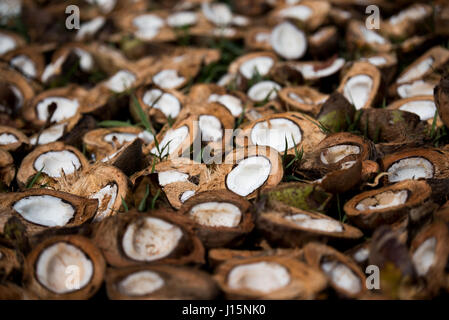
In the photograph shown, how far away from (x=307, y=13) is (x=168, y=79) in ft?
4.40

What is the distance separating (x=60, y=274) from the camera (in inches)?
73.5

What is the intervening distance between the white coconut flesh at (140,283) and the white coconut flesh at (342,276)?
595 mm

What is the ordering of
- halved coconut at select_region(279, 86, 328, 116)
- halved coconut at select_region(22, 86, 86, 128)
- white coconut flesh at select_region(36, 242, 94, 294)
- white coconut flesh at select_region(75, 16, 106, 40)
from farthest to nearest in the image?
white coconut flesh at select_region(75, 16, 106, 40) → halved coconut at select_region(22, 86, 86, 128) → halved coconut at select_region(279, 86, 328, 116) → white coconut flesh at select_region(36, 242, 94, 294)

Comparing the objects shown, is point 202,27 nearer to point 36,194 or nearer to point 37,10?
point 37,10

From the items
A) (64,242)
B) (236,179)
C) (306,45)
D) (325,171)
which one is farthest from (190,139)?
(306,45)

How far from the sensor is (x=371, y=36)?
12.5 ft

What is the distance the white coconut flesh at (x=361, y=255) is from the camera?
186 cm

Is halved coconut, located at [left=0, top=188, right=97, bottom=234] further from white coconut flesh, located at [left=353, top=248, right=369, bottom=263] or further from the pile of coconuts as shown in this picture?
white coconut flesh, located at [left=353, top=248, right=369, bottom=263]

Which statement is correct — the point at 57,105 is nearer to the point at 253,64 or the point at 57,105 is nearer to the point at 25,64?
the point at 25,64

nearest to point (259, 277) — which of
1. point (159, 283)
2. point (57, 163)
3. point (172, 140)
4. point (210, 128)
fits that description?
point (159, 283)

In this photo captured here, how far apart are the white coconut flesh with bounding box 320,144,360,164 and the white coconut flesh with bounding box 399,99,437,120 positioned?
0.72 meters

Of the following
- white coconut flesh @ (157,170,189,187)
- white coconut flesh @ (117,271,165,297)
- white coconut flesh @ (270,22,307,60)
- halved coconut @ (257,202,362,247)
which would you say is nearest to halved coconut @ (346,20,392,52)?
white coconut flesh @ (270,22,307,60)

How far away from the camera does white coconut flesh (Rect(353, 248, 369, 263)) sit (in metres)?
1.86

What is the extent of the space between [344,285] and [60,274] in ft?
3.51
